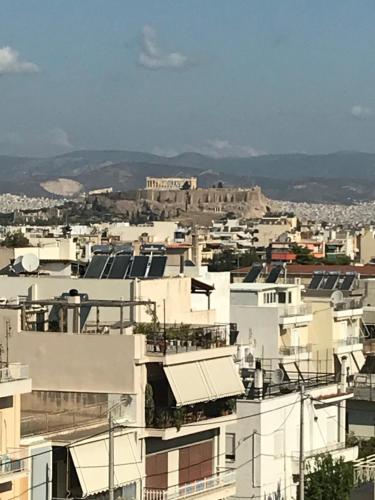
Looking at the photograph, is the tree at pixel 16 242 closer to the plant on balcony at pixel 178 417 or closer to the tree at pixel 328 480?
the tree at pixel 328 480

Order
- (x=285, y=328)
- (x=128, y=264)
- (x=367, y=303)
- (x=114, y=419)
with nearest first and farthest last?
(x=114, y=419)
(x=128, y=264)
(x=285, y=328)
(x=367, y=303)

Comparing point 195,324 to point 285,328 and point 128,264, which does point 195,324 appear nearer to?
point 128,264

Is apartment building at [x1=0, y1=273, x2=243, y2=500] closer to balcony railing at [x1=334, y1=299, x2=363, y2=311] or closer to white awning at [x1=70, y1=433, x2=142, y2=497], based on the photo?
white awning at [x1=70, y1=433, x2=142, y2=497]

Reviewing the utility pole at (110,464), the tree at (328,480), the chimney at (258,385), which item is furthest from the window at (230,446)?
the utility pole at (110,464)

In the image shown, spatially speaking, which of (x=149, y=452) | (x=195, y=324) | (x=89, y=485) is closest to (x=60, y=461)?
(x=89, y=485)

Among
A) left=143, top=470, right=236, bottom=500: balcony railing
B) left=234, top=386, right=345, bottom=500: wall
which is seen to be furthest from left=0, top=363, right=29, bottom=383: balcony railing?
left=234, top=386, right=345, bottom=500: wall

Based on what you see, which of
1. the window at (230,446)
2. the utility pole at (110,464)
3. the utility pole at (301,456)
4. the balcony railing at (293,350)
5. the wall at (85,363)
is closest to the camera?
the utility pole at (110,464)
